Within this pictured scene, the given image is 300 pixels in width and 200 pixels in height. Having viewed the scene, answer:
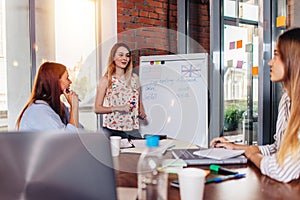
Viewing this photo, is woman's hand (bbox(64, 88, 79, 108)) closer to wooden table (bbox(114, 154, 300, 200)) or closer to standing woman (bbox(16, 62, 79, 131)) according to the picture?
standing woman (bbox(16, 62, 79, 131))

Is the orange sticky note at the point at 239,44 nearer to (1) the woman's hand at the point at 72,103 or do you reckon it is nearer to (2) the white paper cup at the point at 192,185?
(1) the woman's hand at the point at 72,103

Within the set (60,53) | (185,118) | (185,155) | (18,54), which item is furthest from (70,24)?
(185,155)

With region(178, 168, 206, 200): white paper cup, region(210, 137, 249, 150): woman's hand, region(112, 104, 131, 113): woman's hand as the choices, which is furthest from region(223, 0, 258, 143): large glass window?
region(178, 168, 206, 200): white paper cup

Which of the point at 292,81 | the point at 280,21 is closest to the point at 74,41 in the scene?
the point at 280,21

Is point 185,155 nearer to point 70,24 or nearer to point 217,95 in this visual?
point 217,95

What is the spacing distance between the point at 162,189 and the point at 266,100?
2172 mm

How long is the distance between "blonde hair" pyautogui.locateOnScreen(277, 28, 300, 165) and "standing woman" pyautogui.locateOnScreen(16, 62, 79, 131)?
1.23 meters

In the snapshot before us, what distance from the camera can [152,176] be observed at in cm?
96

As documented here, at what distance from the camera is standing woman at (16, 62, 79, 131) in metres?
2.01

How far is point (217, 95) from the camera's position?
11.3ft

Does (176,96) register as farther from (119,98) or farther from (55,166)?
(55,166)

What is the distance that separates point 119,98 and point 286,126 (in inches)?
73.9

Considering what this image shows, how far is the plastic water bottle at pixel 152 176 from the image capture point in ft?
3.09

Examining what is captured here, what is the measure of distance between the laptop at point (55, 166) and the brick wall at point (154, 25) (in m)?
3.02
